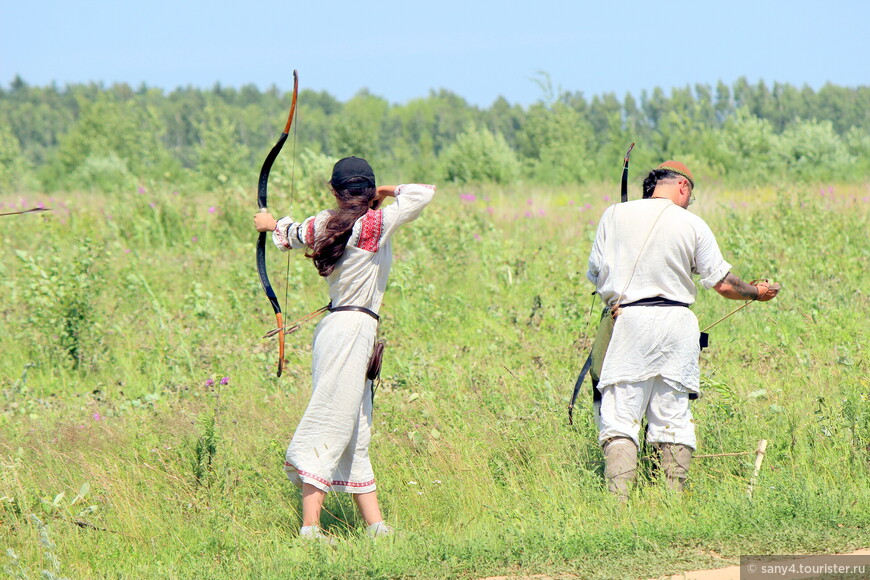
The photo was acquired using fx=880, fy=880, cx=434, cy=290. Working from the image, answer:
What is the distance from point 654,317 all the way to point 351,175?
6.01 feet

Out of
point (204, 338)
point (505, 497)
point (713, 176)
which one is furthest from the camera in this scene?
point (713, 176)

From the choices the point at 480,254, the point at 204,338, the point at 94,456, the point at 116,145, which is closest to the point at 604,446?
the point at 94,456

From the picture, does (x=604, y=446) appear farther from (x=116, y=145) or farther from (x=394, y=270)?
(x=116, y=145)

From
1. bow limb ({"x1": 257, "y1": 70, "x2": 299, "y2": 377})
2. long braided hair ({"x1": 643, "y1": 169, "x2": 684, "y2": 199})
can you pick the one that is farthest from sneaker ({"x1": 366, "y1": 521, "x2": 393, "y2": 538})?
long braided hair ({"x1": 643, "y1": 169, "x2": 684, "y2": 199})

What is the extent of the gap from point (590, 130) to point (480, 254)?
3170 centimetres

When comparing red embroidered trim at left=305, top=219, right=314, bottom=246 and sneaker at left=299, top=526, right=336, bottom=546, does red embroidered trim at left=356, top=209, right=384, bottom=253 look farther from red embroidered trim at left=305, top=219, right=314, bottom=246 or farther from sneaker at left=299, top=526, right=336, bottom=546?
sneaker at left=299, top=526, right=336, bottom=546

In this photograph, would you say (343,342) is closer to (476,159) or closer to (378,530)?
(378,530)

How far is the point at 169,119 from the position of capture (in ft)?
528

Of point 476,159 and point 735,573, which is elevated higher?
point 476,159

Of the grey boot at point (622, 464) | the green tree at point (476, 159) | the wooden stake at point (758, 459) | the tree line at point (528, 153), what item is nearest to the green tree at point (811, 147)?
the tree line at point (528, 153)

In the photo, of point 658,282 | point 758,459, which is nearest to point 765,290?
point 658,282

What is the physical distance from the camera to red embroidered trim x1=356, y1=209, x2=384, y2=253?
4586 mm

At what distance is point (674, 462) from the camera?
16.3 feet

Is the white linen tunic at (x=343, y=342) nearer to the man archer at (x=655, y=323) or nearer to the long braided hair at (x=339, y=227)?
the long braided hair at (x=339, y=227)
